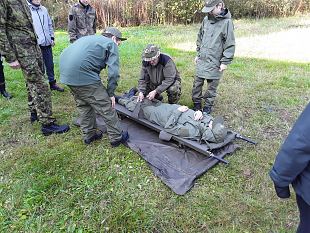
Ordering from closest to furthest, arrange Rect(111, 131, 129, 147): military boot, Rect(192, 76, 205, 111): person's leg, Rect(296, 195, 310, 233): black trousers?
Rect(296, 195, 310, 233): black trousers → Rect(111, 131, 129, 147): military boot → Rect(192, 76, 205, 111): person's leg

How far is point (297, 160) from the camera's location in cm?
167

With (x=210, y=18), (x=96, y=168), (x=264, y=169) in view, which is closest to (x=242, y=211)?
(x=264, y=169)

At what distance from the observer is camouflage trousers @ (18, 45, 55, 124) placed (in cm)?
409

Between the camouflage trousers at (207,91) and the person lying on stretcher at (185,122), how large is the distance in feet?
2.83

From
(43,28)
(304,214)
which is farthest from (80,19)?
(304,214)

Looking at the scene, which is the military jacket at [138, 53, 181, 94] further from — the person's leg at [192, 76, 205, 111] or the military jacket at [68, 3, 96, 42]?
the military jacket at [68, 3, 96, 42]

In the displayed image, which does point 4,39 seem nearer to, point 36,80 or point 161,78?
point 36,80

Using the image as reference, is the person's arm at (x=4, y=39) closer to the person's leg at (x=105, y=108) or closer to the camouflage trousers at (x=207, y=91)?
the person's leg at (x=105, y=108)

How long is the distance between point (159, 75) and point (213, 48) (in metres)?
0.94

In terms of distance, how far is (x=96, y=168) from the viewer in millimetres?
3859

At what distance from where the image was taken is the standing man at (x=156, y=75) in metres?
4.46

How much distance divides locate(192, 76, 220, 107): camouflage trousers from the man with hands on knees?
3204mm

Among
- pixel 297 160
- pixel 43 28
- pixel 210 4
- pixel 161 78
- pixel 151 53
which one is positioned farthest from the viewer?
pixel 43 28

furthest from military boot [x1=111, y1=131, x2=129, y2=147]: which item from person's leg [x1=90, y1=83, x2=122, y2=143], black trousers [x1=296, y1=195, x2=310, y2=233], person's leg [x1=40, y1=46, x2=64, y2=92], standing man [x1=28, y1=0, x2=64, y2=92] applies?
black trousers [x1=296, y1=195, x2=310, y2=233]
